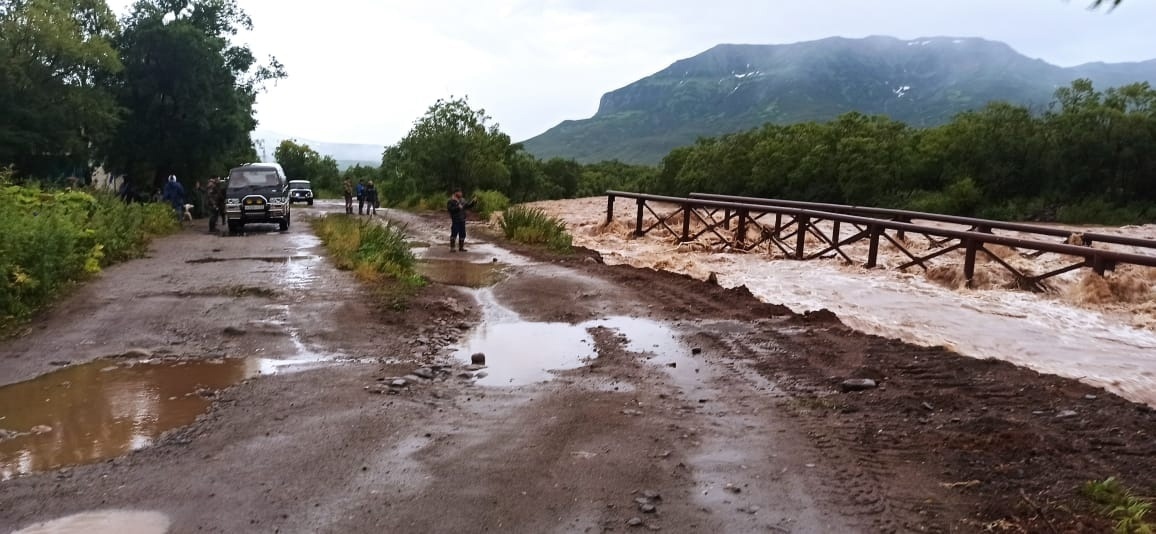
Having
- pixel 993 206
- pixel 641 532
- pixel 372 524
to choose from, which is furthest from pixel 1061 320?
pixel 993 206

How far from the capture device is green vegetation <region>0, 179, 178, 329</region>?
29.9 feet

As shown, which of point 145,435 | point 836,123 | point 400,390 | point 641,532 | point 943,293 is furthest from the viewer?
point 836,123

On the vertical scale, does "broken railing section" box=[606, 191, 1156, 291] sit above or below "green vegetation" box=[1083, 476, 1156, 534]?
above

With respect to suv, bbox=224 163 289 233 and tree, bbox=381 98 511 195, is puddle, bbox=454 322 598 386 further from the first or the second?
tree, bbox=381 98 511 195

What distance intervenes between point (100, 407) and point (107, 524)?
2.54m

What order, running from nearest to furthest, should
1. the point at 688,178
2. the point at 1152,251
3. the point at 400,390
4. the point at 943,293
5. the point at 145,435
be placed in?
the point at 145,435 → the point at 400,390 → the point at 943,293 → the point at 1152,251 → the point at 688,178

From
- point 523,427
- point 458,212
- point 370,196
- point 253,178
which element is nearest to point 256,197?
point 253,178

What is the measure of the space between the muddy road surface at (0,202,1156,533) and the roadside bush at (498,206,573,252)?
31.9ft

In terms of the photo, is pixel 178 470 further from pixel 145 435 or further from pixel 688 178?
pixel 688 178

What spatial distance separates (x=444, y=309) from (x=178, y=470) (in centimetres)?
592

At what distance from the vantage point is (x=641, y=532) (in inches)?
155

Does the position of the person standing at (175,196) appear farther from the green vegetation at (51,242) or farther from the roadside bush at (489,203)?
the roadside bush at (489,203)

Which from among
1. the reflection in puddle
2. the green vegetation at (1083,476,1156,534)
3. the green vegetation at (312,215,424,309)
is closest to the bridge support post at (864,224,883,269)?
the reflection in puddle

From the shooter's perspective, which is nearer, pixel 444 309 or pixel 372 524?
pixel 372 524
